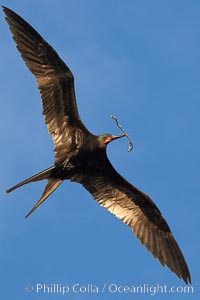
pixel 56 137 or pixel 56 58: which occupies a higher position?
pixel 56 58

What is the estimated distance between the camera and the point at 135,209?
23.6 m

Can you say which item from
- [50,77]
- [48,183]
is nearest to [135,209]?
[48,183]

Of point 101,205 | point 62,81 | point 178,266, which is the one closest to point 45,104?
point 62,81

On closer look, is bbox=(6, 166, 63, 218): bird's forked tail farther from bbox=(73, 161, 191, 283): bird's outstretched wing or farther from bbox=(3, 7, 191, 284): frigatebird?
bbox=(73, 161, 191, 283): bird's outstretched wing

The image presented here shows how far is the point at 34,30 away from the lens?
22078 millimetres

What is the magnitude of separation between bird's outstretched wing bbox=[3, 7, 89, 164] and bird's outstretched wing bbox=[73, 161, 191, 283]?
98cm

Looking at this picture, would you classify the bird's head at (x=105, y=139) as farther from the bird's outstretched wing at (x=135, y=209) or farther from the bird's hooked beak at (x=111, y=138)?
the bird's outstretched wing at (x=135, y=209)

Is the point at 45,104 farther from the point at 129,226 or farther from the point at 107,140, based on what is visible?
the point at 129,226

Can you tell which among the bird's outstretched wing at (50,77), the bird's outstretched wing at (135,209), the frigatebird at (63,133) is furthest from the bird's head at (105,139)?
the bird's outstretched wing at (135,209)

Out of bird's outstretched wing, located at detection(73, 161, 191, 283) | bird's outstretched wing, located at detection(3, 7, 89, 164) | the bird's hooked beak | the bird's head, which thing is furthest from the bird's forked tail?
the bird's hooked beak

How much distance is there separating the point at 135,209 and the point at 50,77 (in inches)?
140

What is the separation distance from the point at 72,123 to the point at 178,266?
367 centimetres

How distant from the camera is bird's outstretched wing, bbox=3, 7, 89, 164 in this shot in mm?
22031

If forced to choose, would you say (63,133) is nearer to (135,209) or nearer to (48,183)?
(48,183)
